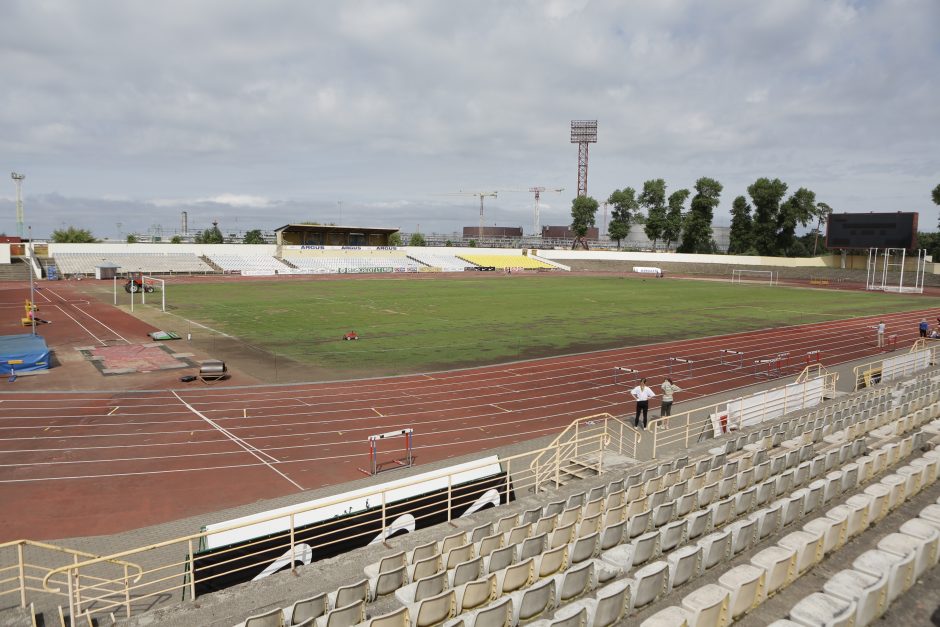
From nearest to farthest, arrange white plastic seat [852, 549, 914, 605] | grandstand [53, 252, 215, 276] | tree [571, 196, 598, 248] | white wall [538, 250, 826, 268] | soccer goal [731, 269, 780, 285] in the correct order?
white plastic seat [852, 549, 914, 605] → grandstand [53, 252, 215, 276] → soccer goal [731, 269, 780, 285] → white wall [538, 250, 826, 268] → tree [571, 196, 598, 248]

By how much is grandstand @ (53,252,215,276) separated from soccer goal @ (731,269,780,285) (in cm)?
7847

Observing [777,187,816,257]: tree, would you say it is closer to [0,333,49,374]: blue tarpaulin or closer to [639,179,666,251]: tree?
[639,179,666,251]: tree

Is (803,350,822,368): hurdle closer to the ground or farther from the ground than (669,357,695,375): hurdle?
farther from the ground

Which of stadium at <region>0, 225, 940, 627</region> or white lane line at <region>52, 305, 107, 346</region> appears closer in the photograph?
stadium at <region>0, 225, 940, 627</region>

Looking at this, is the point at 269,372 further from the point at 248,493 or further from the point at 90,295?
the point at 90,295

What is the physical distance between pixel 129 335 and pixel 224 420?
2027 centimetres

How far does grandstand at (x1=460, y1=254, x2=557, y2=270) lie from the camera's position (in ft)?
351

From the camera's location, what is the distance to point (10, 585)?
9984mm

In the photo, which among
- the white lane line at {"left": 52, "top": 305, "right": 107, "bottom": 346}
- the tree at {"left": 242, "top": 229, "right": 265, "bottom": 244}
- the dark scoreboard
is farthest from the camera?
the tree at {"left": 242, "top": 229, "right": 265, "bottom": 244}

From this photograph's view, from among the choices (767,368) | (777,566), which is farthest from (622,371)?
(777,566)

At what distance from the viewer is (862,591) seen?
6.89 metres

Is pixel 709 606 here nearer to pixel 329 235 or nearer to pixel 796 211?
pixel 329 235

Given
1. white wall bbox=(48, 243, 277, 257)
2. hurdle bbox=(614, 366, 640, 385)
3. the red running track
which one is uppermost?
white wall bbox=(48, 243, 277, 257)

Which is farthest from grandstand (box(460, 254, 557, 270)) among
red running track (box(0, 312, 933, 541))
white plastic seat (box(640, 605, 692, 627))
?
white plastic seat (box(640, 605, 692, 627))
